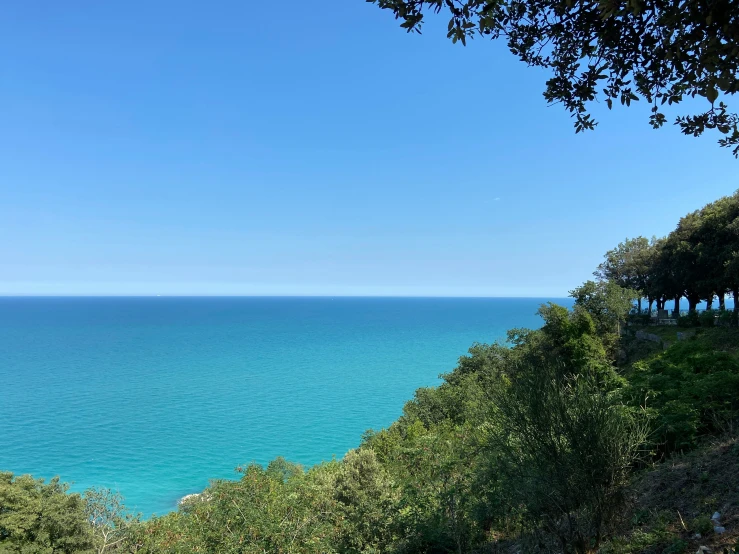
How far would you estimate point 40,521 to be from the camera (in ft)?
43.3

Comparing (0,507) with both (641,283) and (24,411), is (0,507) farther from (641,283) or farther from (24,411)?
(641,283)

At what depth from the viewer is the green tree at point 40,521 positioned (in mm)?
12688

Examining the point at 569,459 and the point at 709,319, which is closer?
the point at 569,459

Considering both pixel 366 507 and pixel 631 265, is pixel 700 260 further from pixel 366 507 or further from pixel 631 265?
pixel 366 507

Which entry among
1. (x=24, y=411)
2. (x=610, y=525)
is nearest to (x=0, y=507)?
(x=610, y=525)

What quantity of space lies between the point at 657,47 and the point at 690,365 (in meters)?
10.4

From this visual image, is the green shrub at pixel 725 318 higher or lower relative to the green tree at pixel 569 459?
higher

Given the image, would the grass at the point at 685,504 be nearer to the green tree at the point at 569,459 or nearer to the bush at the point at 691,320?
the green tree at the point at 569,459

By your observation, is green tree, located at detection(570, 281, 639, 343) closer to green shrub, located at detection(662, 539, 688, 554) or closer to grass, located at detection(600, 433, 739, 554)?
grass, located at detection(600, 433, 739, 554)

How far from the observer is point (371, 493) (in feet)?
39.4

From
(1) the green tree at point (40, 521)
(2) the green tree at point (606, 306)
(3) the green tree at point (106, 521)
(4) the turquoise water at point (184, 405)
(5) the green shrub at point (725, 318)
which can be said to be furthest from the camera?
(4) the turquoise water at point (184, 405)

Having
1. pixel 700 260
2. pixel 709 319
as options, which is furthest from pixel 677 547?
pixel 700 260

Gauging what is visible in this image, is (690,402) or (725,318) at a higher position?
(725,318)

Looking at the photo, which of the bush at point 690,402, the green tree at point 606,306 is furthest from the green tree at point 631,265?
the bush at point 690,402
